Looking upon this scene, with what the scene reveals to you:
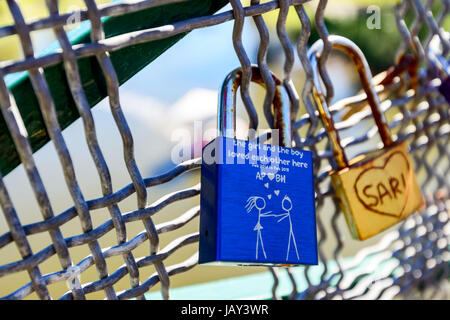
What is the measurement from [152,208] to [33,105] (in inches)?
7.3

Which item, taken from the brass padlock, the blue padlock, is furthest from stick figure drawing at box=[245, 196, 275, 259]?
the brass padlock

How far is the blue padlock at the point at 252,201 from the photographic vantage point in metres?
0.54

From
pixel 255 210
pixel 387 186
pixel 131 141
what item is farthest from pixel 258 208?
pixel 387 186

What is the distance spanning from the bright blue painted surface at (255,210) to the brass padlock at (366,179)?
0.16 metres

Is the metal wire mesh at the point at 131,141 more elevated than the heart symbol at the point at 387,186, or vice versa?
the metal wire mesh at the point at 131,141

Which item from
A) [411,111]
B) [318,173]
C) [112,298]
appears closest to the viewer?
[112,298]

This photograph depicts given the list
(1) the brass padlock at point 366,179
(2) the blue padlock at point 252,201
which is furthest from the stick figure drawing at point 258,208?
(1) the brass padlock at point 366,179

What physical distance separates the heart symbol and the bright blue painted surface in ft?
0.58

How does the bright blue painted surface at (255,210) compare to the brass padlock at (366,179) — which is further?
the brass padlock at (366,179)

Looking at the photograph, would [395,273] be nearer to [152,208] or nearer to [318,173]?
[318,173]

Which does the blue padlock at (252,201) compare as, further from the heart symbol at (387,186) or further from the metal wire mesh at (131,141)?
the heart symbol at (387,186)

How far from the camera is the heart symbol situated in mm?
748

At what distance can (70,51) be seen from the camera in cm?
47
